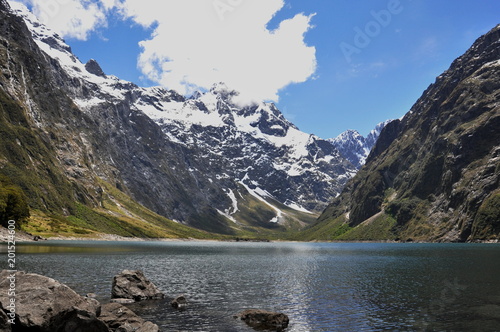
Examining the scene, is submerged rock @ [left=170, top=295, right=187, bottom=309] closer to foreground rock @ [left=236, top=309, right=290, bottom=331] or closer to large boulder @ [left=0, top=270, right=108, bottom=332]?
foreground rock @ [left=236, top=309, right=290, bottom=331]

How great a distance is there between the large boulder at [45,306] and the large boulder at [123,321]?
117 inches

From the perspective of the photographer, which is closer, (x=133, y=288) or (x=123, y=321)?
(x=123, y=321)

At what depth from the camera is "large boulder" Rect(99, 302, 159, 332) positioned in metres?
33.7

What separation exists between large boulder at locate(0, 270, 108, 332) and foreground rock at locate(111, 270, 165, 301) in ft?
68.0

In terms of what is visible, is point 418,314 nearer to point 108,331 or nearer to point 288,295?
point 288,295

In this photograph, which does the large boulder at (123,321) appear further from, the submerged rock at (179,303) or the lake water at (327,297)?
the submerged rock at (179,303)

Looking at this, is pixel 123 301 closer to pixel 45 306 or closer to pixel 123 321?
pixel 123 321

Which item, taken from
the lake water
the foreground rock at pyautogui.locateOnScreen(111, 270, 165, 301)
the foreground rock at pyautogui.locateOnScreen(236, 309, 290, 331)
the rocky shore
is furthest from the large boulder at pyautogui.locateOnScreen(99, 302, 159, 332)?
the foreground rock at pyautogui.locateOnScreen(111, 270, 165, 301)

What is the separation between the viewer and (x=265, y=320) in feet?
129

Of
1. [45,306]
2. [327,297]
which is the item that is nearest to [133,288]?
[45,306]

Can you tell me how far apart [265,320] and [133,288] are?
22.3 meters

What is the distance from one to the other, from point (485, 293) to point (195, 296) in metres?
40.9

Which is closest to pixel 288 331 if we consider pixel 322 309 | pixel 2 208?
pixel 322 309

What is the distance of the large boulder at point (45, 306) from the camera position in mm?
28609
